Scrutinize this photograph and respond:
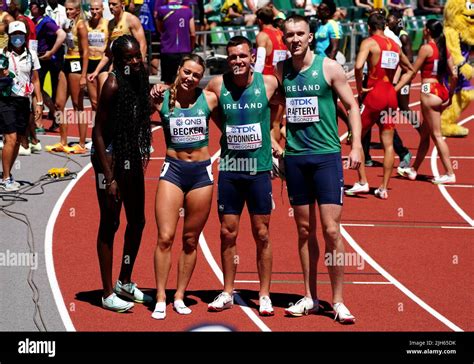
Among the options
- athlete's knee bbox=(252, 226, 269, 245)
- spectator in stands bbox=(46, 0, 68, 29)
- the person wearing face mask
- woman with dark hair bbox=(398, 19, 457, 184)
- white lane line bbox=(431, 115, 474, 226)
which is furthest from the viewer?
spectator in stands bbox=(46, 0, 68, 29)

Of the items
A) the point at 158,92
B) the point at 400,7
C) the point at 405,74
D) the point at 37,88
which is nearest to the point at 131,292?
the point at 158,92

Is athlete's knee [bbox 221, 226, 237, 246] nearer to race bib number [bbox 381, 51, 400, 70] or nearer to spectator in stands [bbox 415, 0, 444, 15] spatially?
race bib number [bbox 381, 51, 400, 70]

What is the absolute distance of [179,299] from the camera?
30.7ft

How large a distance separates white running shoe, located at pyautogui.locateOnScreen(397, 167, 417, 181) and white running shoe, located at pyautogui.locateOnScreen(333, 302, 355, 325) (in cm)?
682

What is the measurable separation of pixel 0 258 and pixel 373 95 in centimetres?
555

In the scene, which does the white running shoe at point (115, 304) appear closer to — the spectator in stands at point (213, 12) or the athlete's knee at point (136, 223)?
the athlete's knee at point (136, 223)

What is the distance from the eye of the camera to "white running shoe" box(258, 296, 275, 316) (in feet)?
30.5

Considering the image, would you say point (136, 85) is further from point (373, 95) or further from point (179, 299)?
point (373, 95)

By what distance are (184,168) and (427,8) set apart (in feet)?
76.0

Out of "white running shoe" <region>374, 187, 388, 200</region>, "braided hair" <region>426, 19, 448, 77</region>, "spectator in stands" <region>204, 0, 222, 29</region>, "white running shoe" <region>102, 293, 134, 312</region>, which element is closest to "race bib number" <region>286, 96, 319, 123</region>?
"white running shoe" <region>102, 293, 134, 312</region>

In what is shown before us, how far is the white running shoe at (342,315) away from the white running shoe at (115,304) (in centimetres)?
165

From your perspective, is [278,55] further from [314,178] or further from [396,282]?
[314,178]

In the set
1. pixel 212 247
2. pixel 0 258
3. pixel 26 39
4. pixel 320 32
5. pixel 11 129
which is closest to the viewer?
pixel 0 258

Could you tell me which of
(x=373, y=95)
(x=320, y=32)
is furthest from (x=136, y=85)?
(x=320, y=32)
